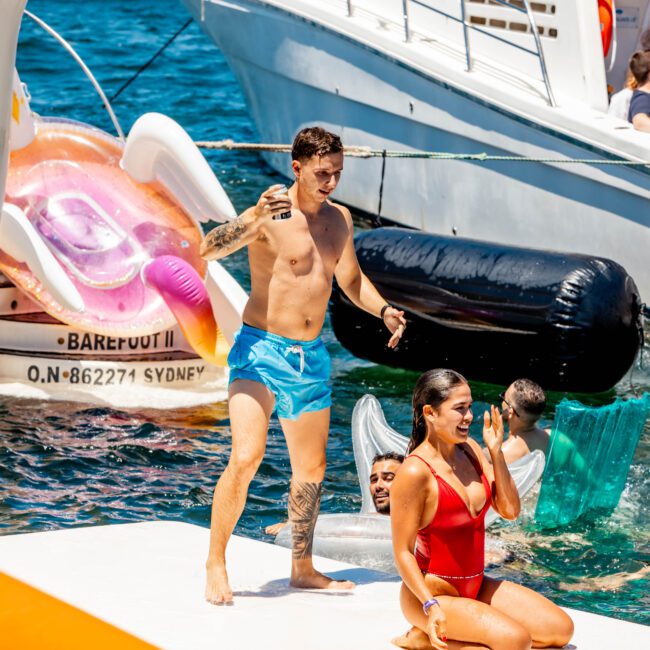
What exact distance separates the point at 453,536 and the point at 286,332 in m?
0.98

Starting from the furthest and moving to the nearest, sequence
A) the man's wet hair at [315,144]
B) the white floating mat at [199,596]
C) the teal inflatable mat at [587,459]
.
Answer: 1. the teal inflatable mat at [587,459]
2. the man's wet hair at [315,144]
3. the white floating mat at [199,596]

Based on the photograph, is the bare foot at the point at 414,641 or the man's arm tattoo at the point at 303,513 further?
the man's arm tattoo at the point at 303,513

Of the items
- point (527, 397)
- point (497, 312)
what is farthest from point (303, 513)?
point (497, 312)

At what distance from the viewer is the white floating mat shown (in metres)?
4.48

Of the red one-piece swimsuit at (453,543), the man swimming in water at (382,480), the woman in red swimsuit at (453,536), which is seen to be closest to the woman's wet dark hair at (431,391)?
the woman in red swimsuit at (453,536)

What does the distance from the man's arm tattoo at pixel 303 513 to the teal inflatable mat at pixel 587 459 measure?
1910mm

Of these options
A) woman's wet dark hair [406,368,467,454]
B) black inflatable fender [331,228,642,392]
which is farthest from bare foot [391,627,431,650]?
black inflatable fender [331,228,642,392]

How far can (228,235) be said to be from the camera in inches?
187

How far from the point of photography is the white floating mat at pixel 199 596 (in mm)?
4477

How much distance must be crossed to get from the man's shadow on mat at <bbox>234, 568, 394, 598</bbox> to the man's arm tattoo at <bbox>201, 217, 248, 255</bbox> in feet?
4.18

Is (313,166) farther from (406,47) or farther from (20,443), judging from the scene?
(406,47)

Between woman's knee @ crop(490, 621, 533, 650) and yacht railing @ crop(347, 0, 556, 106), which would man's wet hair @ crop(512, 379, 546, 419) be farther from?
yacht railing @ crop(347, 0, 556, 106)

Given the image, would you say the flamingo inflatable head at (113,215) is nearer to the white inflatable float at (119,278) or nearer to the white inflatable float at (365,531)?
the white inflatable float at (119,278)

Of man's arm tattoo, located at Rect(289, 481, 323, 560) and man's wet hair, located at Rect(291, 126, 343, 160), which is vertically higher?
man's wet hair, located at Rect(291, 126, 343, 160)
